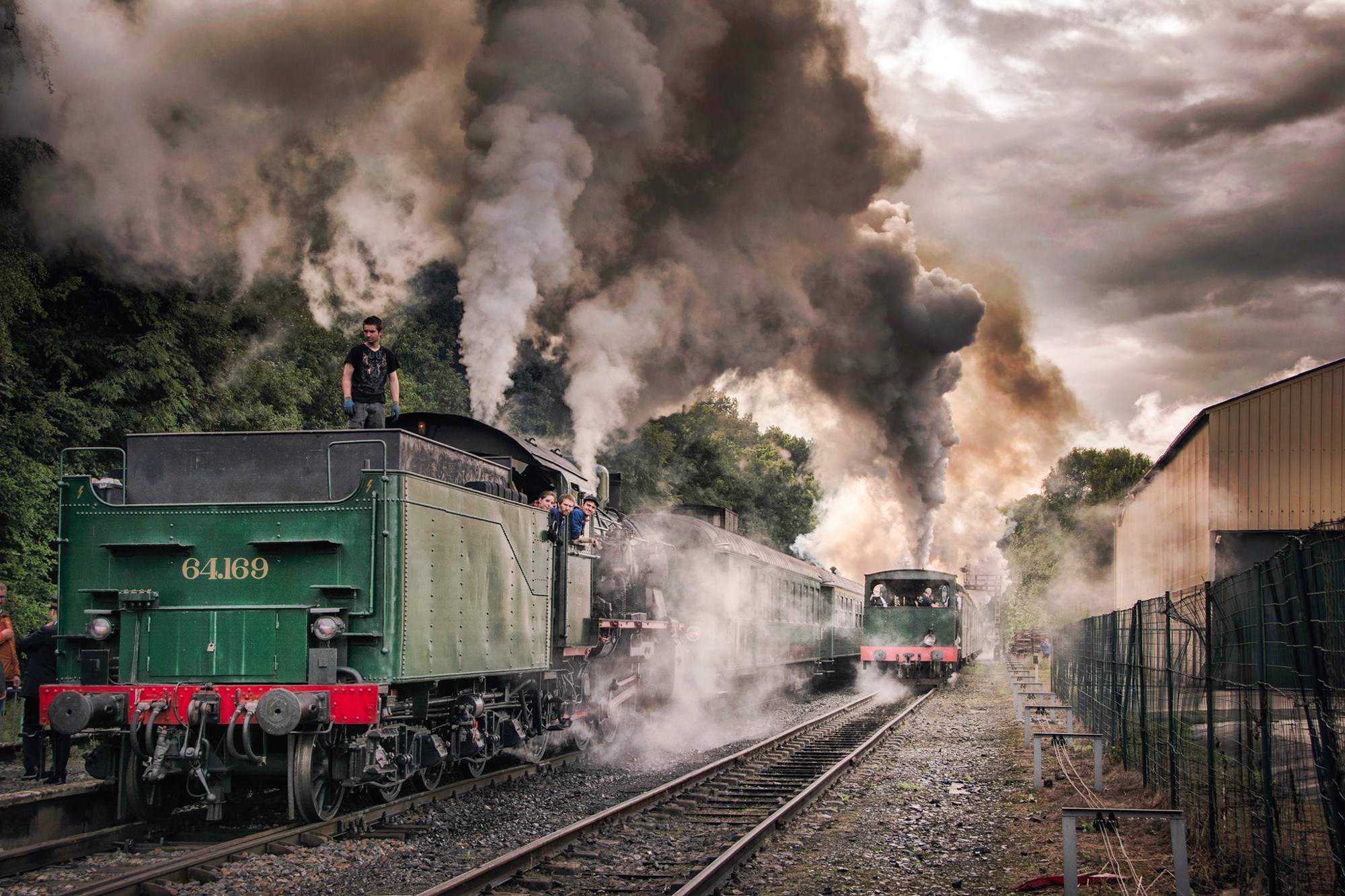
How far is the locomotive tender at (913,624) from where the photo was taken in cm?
2638

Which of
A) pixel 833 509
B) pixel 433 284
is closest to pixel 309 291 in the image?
pixel 433 284

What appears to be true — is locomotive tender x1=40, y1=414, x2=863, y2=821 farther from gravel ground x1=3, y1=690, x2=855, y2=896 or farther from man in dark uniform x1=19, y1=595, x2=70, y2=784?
man in dark uniform x1=19, y1=595, x2=70, y2=784

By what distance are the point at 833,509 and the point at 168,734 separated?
168 feet

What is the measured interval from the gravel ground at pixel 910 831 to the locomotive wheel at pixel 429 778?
2.80m

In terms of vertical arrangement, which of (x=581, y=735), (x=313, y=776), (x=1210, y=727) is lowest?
(x=581, y=735)

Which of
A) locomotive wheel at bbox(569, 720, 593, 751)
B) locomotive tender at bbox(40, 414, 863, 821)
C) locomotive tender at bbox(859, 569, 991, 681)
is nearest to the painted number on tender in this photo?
locomotive tender at bbox(40, 414, 863, 821)

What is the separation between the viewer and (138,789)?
747 cm

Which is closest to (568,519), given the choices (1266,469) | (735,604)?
(735,604)

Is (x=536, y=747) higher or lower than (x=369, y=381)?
lower

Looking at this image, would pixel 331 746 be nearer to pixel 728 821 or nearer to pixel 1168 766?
pixel 728 821

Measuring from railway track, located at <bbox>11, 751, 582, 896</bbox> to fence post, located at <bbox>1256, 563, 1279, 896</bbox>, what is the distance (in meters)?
5.17

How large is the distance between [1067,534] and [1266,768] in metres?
64.6

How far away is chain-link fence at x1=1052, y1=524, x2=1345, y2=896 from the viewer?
464cm

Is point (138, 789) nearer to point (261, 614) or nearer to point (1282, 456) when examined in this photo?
point (261, 614)
